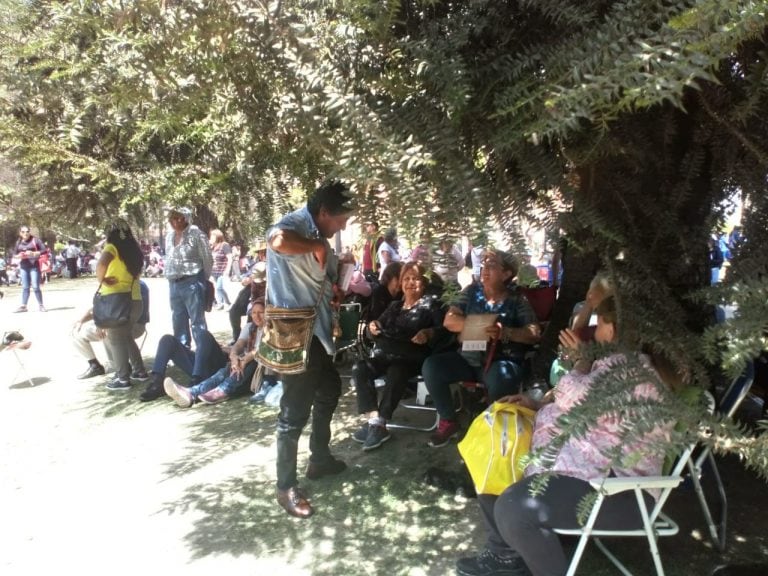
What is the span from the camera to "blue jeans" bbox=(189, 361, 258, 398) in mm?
5594

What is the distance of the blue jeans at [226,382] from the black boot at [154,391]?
0.42 meters

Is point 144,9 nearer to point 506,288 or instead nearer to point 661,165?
point 661,165

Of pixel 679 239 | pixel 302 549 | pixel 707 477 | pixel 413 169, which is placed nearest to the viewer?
pixel 413 169

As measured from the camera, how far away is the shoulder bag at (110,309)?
605 cm

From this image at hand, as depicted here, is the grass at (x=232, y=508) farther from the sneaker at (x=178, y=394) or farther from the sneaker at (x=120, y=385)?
the sneaker at (x=120, y=385)

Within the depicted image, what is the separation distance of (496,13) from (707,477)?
306 cm

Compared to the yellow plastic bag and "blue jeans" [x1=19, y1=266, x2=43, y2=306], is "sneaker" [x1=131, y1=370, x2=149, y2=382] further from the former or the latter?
"blue jeans" [x1=19, y1=266, x2=43, y2=306]

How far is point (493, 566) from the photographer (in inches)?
102

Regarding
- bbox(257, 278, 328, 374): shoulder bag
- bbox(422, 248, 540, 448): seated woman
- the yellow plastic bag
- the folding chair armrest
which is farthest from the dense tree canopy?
bbox(422, 248, 540, 448): seated woman

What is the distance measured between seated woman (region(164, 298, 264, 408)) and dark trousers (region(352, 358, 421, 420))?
137cm

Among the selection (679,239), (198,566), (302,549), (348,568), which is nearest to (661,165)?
(679,239)

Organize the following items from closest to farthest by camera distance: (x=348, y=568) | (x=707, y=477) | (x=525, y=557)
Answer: (x=525, y=557) → (x=348, y=568) → (x=707, y=477)

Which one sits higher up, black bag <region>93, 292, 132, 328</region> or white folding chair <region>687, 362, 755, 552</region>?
black bag <region>93, 292, 132, 328</region>

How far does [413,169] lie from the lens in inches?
43.8
